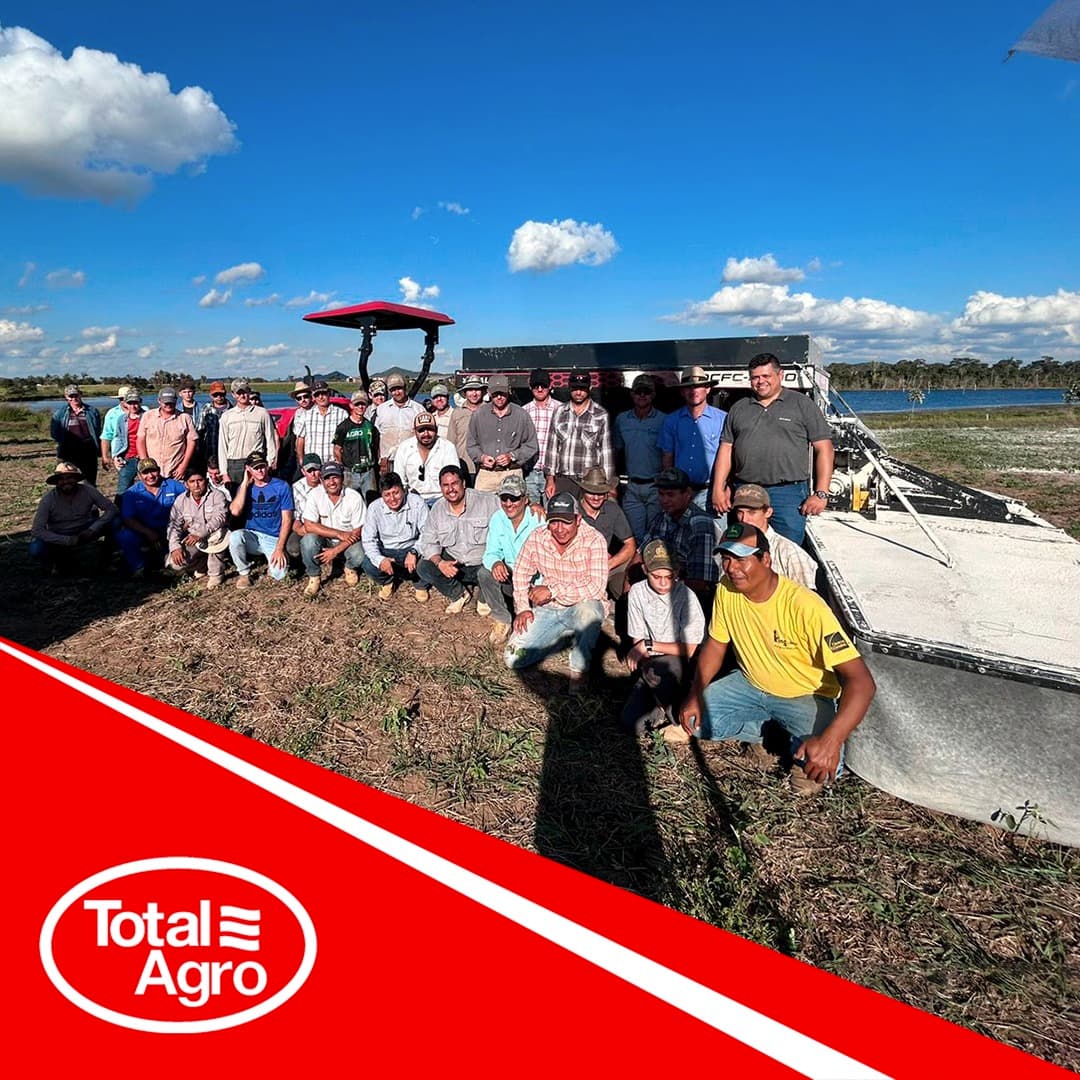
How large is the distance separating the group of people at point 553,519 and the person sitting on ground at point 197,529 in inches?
0.8

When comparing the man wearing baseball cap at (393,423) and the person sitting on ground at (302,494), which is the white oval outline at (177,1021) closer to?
the person sitting on ground at (302,494)

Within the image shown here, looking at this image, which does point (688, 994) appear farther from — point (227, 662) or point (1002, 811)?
point (227, 662)

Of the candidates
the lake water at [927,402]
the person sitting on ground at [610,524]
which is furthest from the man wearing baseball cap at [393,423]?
the lake water at [927,402]

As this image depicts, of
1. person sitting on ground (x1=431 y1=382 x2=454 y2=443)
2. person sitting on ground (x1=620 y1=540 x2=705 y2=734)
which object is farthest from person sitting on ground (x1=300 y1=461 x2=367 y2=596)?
person sitting on ground (x1=620 y1=540 x2=705 y2=734)

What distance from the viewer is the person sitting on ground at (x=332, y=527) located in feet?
19.9

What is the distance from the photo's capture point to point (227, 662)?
4.58 m

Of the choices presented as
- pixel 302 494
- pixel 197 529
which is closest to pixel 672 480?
pixel 302 494

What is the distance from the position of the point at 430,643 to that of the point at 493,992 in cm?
410

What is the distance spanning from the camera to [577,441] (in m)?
5.47

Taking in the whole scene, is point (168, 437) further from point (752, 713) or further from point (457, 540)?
point (752, 713)

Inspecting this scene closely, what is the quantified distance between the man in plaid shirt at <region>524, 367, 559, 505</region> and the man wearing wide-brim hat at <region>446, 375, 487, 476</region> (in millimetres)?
767

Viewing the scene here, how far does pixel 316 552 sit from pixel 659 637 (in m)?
3.67

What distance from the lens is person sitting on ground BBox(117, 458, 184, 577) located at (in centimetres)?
649

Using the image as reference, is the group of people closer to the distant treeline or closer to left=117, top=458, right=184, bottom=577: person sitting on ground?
left=117, top=458, right=184, bottom=577: person sitting on ground
